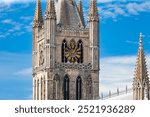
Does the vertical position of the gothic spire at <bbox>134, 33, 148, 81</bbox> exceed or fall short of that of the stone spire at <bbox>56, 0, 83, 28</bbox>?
it falls short

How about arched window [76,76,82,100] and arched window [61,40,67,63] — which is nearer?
arched window [76,76,82,100]

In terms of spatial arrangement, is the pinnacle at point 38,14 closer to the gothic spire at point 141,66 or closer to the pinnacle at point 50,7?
the pinnacle at point 50,7

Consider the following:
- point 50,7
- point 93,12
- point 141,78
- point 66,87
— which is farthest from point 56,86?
point 141,78

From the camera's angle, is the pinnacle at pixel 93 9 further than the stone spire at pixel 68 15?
Yes

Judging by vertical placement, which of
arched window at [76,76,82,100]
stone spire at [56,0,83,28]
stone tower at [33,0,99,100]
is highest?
stone spire at [56,0,83,28]

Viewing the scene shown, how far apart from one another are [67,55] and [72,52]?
102 cm

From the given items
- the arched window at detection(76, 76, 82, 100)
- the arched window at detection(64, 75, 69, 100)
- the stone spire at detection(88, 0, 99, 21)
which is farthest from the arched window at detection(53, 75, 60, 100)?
the stone spire at detection(88, 0, 99, 21)

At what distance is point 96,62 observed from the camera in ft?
353

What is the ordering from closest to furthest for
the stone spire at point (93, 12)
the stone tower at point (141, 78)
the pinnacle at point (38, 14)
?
the stone tower at point (141, 78), the stone spire at point (93, 12), the pinnacle at point (38, 14)

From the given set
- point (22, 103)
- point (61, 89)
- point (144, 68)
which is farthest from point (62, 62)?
point (22, 103)

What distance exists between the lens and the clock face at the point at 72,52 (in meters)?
108

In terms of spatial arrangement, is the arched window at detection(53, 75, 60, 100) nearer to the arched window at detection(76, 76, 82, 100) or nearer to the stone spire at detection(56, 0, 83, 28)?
the arched window at detection(76, 76, 82, 100)

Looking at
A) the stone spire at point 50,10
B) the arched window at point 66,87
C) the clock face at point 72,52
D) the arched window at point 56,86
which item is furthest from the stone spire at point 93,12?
the arched window at point 56,86

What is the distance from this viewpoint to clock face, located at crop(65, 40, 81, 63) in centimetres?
10750
